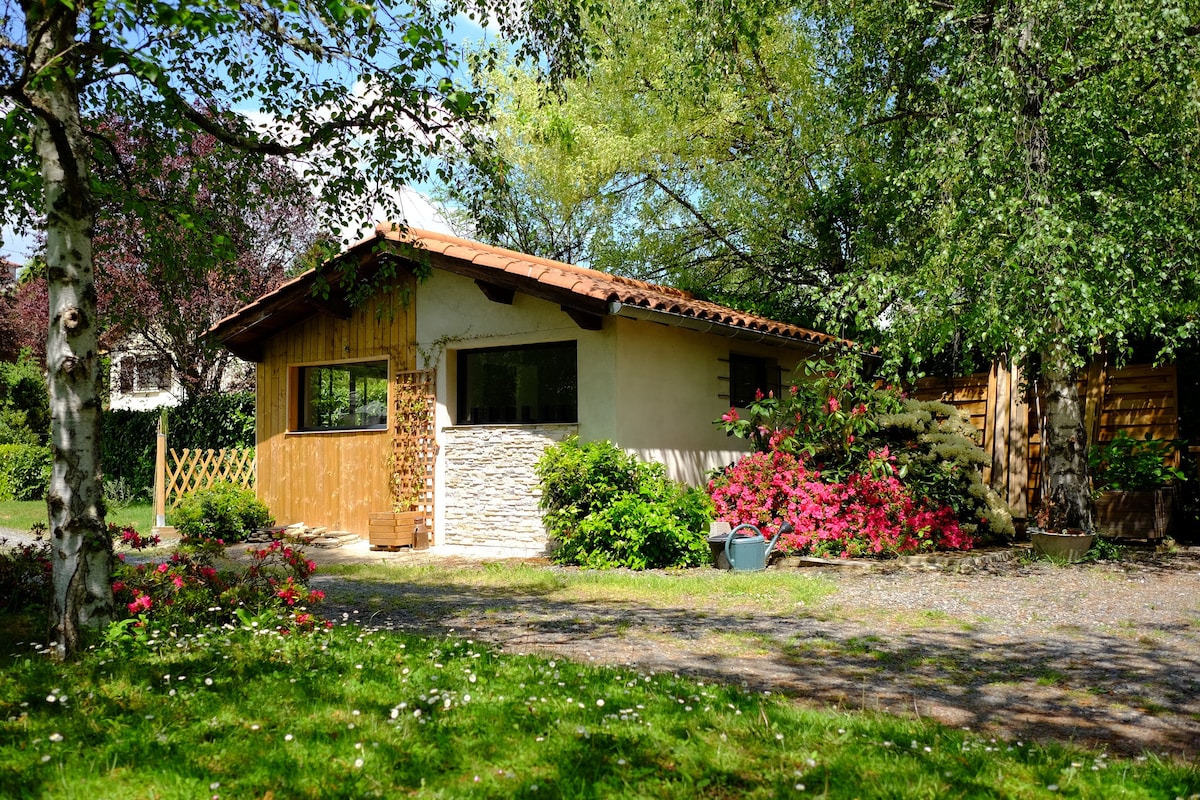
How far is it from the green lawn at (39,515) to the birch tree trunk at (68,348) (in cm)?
925

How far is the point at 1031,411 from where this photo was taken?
12.0 m

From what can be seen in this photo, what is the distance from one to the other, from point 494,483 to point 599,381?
2042mm

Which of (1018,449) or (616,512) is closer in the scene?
(616,512)

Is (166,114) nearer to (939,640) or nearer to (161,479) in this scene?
(939,640)

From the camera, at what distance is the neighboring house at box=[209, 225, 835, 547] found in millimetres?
10844

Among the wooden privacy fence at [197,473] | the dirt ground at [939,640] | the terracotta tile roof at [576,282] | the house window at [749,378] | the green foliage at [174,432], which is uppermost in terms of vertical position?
the terracotta tile roof at [576,282]

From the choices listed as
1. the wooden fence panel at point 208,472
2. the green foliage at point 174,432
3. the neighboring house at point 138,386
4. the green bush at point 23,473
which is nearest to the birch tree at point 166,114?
the wooden fence panel at point 208,472

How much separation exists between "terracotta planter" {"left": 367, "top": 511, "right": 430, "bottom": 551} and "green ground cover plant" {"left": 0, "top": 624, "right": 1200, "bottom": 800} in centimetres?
699

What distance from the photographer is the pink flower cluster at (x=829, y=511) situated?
32.5 ft

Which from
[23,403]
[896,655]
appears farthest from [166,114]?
[23,403]

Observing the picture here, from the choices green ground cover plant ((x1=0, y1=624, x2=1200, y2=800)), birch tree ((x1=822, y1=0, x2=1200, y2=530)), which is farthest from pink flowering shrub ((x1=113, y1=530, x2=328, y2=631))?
birch tree ((x1=822, y1=0, x2=1200, y2=530))

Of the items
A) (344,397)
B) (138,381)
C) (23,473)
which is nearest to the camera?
(344,397)

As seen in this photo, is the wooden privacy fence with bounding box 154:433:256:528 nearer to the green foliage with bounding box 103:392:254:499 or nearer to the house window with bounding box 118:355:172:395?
the green foliage with bounding box 103:392:254:499

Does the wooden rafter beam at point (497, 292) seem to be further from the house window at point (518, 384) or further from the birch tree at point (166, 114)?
the birch tree at point (166, 114)
